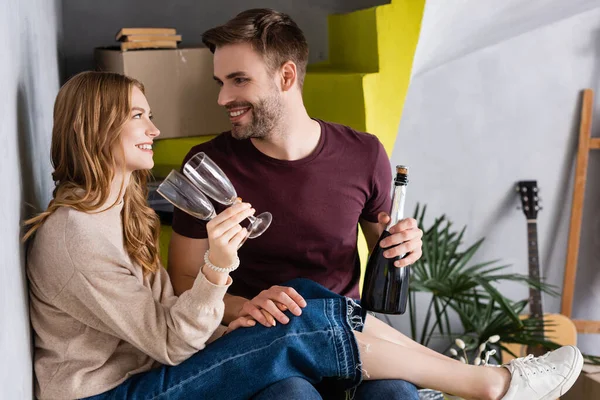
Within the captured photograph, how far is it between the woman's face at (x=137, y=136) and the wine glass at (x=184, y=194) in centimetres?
18

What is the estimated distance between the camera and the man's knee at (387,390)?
1683 millimetres

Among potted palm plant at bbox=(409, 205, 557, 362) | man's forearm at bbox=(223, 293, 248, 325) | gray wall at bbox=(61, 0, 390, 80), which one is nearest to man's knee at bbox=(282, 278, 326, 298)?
man's forearm at bbox=(223, 293, 248, 325)

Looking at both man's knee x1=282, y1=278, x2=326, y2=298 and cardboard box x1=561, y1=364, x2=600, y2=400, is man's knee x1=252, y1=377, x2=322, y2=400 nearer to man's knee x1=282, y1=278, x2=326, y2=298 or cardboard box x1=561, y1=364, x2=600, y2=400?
man's knee x1=282, y1=278, x2=326, y2=298

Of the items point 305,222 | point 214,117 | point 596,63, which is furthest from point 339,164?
point 596,63

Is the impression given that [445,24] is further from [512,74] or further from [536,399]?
[536,399]

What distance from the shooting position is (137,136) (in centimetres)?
162

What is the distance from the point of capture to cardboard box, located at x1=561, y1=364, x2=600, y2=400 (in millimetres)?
3455

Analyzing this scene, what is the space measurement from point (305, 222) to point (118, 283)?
687 mm

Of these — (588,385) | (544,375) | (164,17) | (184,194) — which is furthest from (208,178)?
(588,385)

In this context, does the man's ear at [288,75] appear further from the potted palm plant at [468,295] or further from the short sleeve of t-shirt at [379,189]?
the potted palm plant at [468,295]

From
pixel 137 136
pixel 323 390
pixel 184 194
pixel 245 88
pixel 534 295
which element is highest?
pixel 245 88

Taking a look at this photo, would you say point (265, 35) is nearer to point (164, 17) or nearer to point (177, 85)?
point (177, 85)

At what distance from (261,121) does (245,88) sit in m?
0.10

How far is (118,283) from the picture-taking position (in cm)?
149
